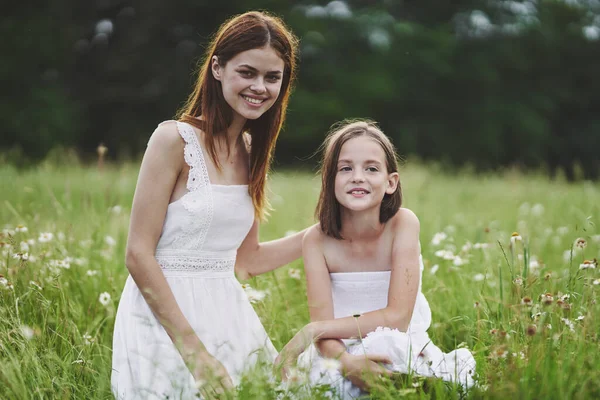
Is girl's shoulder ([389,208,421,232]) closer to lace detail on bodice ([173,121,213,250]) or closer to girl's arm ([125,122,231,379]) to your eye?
lace detail on bodice ([173,121,213,250])

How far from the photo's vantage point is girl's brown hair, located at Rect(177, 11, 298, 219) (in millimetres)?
2500

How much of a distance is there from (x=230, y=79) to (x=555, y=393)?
1642 millimetres

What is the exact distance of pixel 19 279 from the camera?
9.25ft

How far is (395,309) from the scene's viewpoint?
236 centimetres

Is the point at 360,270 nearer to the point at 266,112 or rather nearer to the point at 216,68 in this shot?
the point at 266,112

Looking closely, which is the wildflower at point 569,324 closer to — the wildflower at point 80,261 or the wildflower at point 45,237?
the wildflower at point 80,261

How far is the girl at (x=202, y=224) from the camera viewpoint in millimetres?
2336

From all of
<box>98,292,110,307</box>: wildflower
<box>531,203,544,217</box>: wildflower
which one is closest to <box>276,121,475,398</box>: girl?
<box>98,292,110,307</box>: wildflower

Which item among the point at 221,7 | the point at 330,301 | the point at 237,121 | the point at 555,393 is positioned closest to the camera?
the point at 555,393

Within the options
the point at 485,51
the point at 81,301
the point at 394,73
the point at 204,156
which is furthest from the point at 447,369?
the point at 485,51

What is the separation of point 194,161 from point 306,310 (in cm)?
127

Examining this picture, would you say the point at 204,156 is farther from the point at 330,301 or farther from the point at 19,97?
the point at 19,97

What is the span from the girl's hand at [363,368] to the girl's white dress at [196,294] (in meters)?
0.32

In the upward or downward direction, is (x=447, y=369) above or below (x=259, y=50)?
below
